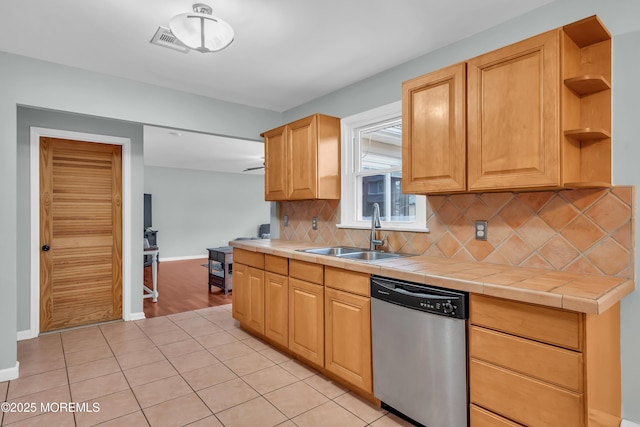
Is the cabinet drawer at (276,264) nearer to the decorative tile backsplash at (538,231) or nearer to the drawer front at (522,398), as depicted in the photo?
the decorative tile backsplash at (538,231)

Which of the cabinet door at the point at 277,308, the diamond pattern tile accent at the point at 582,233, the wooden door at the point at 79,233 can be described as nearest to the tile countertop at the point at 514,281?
the diamond pattern tile accent at the point at 582,233

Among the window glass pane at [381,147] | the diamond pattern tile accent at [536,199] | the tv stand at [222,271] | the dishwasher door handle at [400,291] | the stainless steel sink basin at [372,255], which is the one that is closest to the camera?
the dishwasher door handle at [400,291]

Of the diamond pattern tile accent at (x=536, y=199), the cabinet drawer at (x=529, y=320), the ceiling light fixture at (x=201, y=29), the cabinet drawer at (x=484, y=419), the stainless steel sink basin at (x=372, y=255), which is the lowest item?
the cabinet drawer at (x=484, y=419)

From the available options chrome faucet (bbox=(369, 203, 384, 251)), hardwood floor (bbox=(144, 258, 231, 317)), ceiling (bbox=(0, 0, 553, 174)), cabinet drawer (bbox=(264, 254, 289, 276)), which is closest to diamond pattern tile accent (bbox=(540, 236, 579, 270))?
chrome faucet (bbox=(369, 203, 384, 251))

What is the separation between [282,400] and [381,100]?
243cm

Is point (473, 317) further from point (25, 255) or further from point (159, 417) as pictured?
point (25, 255)

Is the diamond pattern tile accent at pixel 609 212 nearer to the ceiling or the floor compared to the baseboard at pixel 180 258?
nearer to the ceiling

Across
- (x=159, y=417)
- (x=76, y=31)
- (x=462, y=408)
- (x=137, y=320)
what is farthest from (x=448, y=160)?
(x=137, y=320)

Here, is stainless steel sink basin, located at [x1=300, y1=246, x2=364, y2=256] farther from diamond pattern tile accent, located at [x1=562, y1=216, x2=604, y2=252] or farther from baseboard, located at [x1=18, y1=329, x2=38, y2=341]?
baseboard, located at [x1=18, y1=329, x2=38, y2=341]

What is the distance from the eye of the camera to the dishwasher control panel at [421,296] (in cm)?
168

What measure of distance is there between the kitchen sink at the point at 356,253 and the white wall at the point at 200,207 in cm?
709

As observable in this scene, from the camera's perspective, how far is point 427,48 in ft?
8.39

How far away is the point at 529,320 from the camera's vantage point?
1460 mm

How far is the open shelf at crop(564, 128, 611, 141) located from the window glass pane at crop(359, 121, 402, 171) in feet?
4.44
